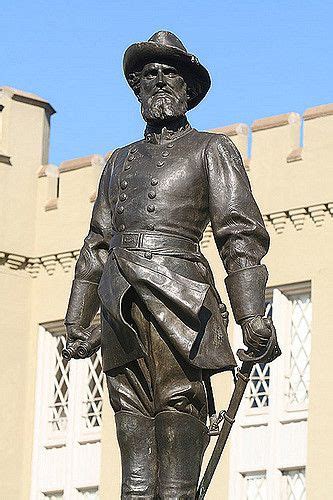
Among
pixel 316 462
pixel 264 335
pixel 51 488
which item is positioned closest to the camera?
pixel 264 335

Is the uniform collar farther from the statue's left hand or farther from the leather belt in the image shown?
the statue's left hand

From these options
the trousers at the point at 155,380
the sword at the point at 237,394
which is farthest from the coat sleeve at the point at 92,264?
the sword at the point at 237,394

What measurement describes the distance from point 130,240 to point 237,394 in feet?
3.49

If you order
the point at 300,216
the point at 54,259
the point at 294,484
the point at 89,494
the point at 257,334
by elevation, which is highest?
the point at 54,259

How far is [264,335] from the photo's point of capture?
39.6 ft

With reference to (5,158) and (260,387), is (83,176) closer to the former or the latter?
(5,158)

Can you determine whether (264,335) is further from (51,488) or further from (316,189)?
(51,488)

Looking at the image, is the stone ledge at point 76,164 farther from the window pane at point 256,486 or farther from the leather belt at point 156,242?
the leather belt at point 156,242

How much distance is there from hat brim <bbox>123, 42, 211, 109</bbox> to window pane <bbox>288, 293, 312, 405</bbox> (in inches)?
883

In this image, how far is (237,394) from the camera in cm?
1226

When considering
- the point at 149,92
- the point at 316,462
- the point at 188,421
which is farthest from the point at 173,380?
the point at 316,462

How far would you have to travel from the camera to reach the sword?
39.7 ft

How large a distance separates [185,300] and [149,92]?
1314mm

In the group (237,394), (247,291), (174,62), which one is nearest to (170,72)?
(174,62)
